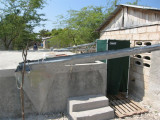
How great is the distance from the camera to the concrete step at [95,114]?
115 inches

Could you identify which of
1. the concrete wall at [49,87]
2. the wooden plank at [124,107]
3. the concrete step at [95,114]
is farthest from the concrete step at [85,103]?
the wooden plank at [124,107]

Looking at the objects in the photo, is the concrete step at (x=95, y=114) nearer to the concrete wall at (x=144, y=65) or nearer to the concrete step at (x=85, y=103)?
the concrete step at (x=85, y=103)

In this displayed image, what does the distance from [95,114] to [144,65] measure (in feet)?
9.08

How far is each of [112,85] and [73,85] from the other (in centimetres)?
177

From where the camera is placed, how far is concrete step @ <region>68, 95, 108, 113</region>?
3131mm

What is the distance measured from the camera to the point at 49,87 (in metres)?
3.34

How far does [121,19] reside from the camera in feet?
18.5

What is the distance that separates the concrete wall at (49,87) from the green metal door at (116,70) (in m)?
0.73

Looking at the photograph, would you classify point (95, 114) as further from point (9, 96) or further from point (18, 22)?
point (18, 22)

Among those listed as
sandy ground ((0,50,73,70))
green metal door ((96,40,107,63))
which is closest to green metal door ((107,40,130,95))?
green metal door ((96,40,107,63))

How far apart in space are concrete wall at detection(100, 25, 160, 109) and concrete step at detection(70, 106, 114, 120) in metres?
1.81

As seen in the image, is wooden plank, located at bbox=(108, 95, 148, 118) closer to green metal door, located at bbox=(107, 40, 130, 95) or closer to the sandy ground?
green metal door, located at bbox=(107, 40, 130, 95)

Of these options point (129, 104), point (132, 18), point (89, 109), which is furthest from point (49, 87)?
point (132, 18)

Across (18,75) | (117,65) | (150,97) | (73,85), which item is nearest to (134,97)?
(150,97)
